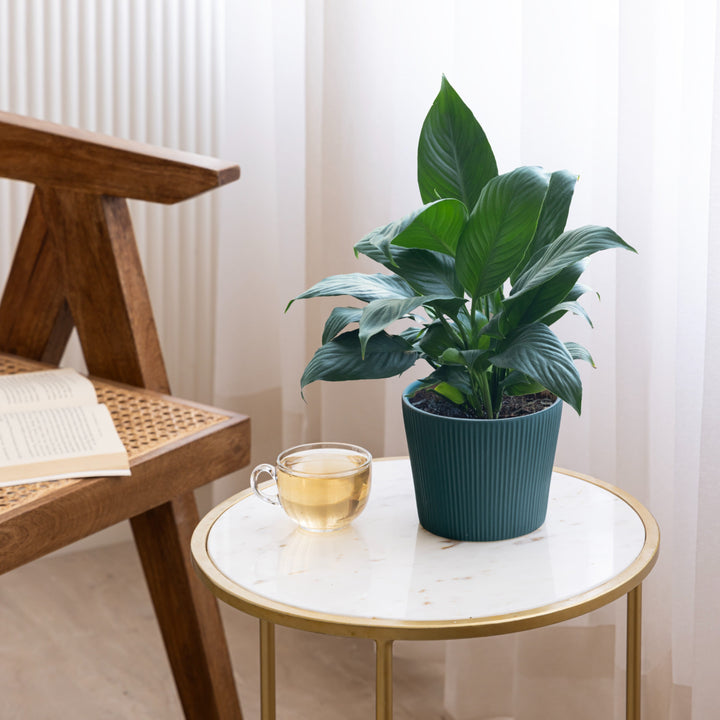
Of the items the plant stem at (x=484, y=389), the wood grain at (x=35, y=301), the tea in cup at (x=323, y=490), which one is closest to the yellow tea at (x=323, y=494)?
the tea in cup at (x=323, y=490)

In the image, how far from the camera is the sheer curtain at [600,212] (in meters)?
0.90

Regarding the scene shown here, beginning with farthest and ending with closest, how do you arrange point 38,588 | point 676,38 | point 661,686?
point 38,588 → point 661,686 → point 676,38

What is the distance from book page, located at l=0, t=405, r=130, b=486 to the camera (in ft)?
2.72

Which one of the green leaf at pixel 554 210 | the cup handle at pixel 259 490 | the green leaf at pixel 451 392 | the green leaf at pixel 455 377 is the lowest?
the cup handle at pixel 259 490

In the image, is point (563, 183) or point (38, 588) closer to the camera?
point (563, 183)

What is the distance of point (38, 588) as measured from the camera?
1.55 m

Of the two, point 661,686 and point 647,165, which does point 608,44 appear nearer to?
point 647,165

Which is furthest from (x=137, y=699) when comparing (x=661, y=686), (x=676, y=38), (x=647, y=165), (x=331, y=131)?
(x=676, y=38)

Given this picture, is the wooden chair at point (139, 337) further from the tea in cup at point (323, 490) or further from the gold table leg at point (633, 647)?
the gold table leg at point (633, 647)

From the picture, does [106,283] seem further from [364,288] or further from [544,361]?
[544,361]

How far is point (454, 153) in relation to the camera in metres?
0.71

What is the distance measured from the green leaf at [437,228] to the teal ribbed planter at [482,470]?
125mm

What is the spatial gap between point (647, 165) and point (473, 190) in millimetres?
301

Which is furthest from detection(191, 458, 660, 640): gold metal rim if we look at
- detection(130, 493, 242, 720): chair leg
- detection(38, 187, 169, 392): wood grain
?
detection(38, 187, 169, 392): wood grain
